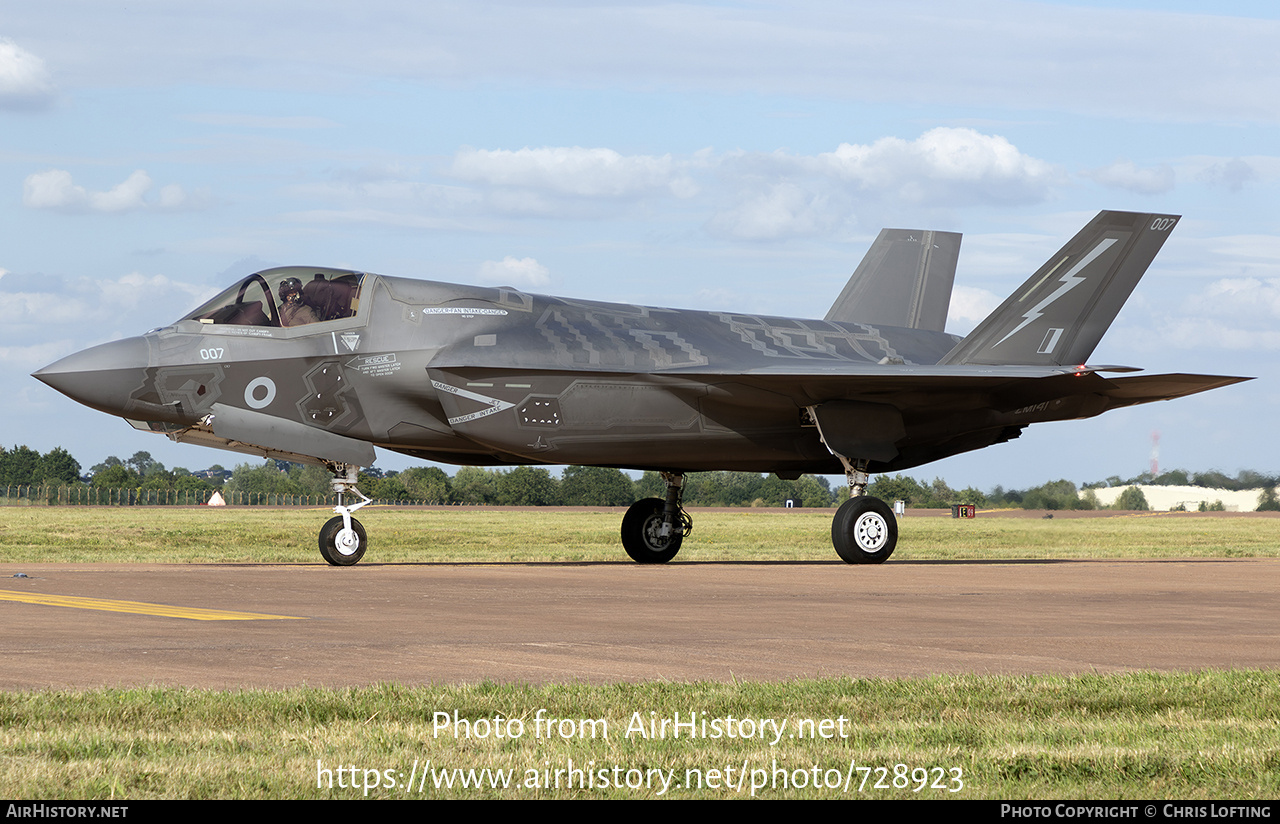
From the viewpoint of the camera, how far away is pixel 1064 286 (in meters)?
22.3

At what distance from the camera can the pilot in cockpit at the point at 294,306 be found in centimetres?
1928

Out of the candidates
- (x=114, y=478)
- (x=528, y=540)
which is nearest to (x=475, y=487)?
(x=114, y=478)

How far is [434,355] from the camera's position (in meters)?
19.4

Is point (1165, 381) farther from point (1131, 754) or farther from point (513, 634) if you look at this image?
point (1131, 754)

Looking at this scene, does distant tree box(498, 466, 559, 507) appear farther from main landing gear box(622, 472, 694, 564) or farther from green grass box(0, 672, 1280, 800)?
green grass box(0, 672, 1280, 800)

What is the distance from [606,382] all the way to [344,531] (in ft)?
13.6

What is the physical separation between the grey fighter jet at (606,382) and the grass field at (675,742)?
12.4 m

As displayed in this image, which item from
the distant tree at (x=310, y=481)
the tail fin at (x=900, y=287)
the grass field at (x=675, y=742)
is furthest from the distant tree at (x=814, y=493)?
the grass field at (x=675, y=742)

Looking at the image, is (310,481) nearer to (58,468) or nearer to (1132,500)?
(58,468)

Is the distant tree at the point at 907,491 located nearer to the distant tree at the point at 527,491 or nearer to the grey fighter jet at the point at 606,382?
the distant tree at the point at 527,491

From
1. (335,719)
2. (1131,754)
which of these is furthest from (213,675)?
(1131,754)

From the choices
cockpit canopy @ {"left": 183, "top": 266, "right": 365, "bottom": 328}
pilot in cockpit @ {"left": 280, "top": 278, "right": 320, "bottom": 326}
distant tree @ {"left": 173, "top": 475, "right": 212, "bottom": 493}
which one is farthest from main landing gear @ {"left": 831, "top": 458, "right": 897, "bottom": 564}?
distant tree @ {"left": 173, "top": 475, "right": 212, "bottom": 493}

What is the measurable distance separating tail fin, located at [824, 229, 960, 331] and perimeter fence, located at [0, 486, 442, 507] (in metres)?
57.4

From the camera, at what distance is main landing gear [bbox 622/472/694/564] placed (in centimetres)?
2291
